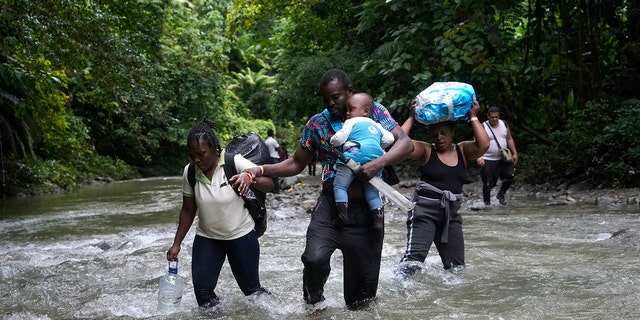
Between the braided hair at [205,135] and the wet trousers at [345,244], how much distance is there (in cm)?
84

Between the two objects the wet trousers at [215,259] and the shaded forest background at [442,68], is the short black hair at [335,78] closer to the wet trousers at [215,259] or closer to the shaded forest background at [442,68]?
the wet trousers at [215,259]

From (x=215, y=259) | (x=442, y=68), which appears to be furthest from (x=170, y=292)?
(x=442, y=68)

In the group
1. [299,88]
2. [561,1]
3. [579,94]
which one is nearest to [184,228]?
[561,1]

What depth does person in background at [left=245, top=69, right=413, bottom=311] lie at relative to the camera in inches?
177

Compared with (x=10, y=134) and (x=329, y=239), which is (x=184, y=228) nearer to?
(x=329, y=239)

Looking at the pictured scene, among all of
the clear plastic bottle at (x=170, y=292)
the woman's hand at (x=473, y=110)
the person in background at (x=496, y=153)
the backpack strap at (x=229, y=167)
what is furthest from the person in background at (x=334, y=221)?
the person in background at (x=496, y=153)

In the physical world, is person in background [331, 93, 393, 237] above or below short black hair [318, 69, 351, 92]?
below

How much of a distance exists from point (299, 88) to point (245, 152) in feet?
50.7

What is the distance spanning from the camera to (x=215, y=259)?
489 cm

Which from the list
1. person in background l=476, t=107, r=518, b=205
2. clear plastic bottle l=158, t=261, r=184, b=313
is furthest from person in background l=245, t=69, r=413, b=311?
person in background l=476, t=107, r=518, b=205

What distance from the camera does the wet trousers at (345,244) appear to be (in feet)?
14.7

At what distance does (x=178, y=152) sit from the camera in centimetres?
3631

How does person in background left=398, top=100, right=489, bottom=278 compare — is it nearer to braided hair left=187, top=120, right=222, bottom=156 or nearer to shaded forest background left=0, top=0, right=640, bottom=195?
braided hair left=187, top=120, right=222, bottom=156

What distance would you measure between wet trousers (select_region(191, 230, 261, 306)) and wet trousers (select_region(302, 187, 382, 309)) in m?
0.50
